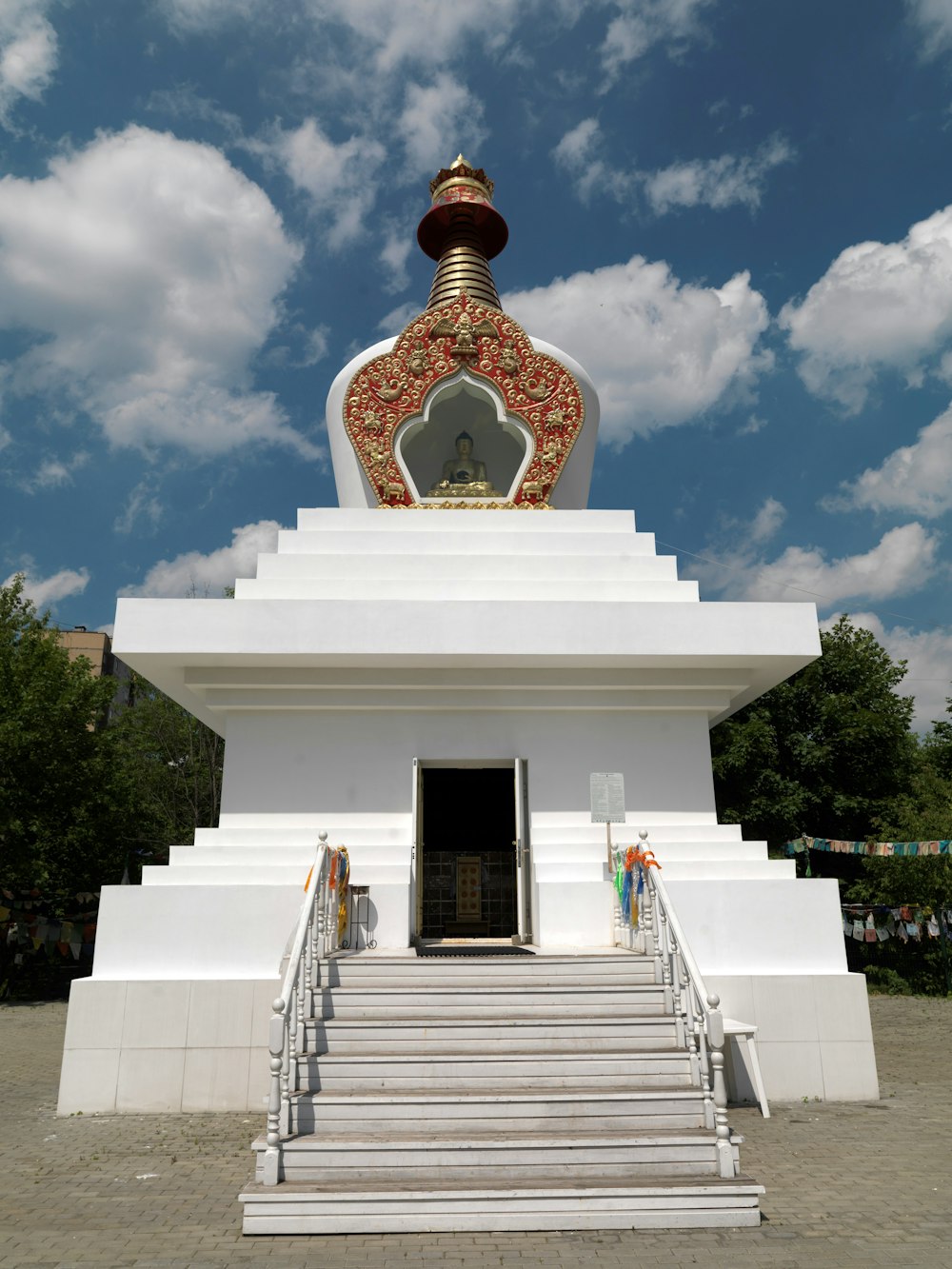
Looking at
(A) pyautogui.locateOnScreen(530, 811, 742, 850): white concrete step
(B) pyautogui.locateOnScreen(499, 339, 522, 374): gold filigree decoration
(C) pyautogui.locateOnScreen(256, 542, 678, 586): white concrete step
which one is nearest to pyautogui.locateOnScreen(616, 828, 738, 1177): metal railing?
(A) pyautogui.locateOnScreen(530, 811, 742, 850): white concrete step

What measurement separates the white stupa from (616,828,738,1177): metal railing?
3.00ft

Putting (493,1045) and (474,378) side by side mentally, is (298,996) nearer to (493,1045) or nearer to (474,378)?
(493,1045)

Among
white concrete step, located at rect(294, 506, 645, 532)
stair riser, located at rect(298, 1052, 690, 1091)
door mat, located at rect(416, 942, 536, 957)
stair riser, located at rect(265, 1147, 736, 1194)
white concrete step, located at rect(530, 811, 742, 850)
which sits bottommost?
stair riser, located at rect(265, 1147, 736, 1194)

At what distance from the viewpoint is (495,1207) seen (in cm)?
512

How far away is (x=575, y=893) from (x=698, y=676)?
2762 mm

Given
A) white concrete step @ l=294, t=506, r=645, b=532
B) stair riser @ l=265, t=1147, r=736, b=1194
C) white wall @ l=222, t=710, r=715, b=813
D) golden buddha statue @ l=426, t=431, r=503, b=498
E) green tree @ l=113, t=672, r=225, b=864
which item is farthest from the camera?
green tree @ l=113, t=672, r=225, b=864

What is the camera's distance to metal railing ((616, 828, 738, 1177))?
568 centimetres

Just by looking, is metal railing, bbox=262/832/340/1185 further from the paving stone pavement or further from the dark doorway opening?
the dark doorway opening

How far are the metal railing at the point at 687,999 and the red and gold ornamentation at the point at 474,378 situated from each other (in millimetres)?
5622

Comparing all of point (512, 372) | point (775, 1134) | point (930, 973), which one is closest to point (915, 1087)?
point (775, 1134)

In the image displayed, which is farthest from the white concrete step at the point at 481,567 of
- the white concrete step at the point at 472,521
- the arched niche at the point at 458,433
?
the arched niche at the point at 458,433

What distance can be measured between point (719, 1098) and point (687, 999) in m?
0.77

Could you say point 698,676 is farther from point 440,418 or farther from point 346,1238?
point 346,1238

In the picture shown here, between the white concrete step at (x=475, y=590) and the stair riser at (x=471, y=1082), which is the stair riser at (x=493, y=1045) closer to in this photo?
the stair riser at (x=471, y=1082)
